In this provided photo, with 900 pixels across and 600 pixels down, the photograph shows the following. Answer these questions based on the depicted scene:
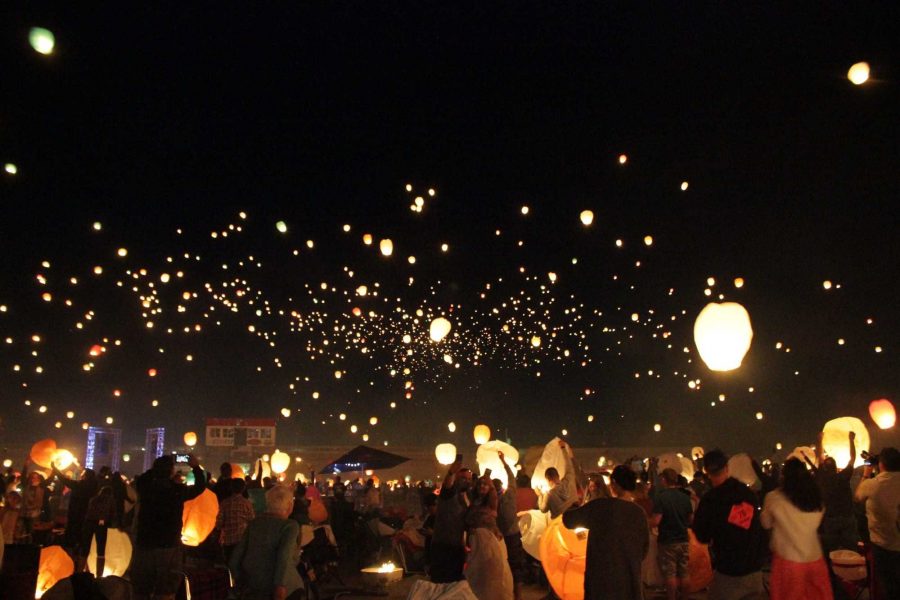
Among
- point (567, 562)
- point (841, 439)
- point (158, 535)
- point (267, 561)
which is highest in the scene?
point (841, 439)

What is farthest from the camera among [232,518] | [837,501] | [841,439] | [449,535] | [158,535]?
[841,439]

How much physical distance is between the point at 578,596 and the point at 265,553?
2931mm

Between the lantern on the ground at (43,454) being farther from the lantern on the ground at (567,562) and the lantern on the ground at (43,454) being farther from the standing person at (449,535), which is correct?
the lantern on the ground at (567,562)

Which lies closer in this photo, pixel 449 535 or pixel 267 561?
pixel 267 561

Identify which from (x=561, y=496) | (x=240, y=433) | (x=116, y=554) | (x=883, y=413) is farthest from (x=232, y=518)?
(x=240, y=433)

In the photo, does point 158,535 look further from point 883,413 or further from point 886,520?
point 883,413

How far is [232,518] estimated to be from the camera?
24.3ft

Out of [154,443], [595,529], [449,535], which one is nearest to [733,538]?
[595,529]

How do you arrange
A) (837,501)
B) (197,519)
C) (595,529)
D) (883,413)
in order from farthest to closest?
(883,413) < (837,501) < (197,519) < (595,529)

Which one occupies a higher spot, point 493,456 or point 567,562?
point 493,456

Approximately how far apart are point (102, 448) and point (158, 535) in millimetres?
26554

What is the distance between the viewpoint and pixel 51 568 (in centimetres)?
552

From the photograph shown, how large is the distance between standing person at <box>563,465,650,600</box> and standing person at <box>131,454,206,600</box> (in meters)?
3.44

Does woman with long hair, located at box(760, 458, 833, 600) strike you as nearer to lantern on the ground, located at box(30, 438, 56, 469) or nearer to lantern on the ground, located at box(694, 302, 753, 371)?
lantern on the ground, located at box(694, 302, 753, 371)
